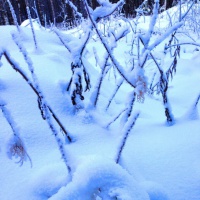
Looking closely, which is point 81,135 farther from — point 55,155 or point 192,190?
point 192,190

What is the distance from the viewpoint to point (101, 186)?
0.58 m

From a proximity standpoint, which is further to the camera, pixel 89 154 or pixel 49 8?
pixel 49 8

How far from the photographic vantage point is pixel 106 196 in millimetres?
574

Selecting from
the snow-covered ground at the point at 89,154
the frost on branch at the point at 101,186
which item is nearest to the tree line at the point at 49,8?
the snow-covered ground at the point at 89,154

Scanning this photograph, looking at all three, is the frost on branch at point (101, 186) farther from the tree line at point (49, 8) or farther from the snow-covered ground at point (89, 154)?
the tree line at point (49, 8)

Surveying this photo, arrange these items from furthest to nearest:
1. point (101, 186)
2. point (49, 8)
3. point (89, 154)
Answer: point (49, 8) < point (89, 154) < point (101, 186)

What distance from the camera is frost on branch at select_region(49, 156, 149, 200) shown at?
57cm

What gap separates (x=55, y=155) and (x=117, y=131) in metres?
0.36

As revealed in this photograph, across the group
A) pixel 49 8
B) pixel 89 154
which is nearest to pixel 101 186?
pixel 89 154

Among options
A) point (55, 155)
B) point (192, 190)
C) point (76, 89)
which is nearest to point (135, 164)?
point (192, 190)

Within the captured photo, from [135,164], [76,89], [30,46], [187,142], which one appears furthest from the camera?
[30,46]

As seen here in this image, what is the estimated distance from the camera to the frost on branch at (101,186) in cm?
57

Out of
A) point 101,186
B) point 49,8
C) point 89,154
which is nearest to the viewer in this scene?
point 101,186

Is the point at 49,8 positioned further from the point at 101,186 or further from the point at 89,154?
the point at 101,186
